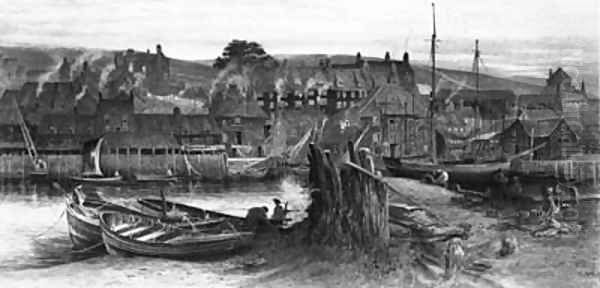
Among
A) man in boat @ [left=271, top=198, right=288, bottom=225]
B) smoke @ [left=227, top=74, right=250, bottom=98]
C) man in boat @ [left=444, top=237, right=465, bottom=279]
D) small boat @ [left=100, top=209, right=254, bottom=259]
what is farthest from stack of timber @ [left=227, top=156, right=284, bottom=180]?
man in boat @ [left=444, top=237, right=465, bottom=279]

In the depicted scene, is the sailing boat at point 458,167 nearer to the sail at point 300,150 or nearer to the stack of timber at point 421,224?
the stack of timber at point 421,224

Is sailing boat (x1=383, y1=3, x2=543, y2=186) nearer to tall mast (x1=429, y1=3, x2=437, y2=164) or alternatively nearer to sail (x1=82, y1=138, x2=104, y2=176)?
tall mast (x1=429, y1=3, x2=437, y2=164)

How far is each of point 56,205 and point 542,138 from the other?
3088 mm

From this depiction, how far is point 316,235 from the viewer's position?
5.61 m

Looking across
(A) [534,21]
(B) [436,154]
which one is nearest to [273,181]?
(B) [436,154]

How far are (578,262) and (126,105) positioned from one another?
118 inches

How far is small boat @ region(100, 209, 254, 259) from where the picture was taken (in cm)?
551

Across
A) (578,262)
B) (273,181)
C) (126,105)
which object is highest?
(126,105)

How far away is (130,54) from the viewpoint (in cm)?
564

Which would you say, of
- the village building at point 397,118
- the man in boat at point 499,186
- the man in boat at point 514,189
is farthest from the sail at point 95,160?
the man in boat at point 514,189

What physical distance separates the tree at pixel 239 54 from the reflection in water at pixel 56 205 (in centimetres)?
75

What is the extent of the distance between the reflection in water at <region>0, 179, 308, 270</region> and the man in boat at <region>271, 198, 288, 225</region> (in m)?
0.04

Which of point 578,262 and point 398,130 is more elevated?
point 398,130

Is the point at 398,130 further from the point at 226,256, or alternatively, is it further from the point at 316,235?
the point at 226,256
